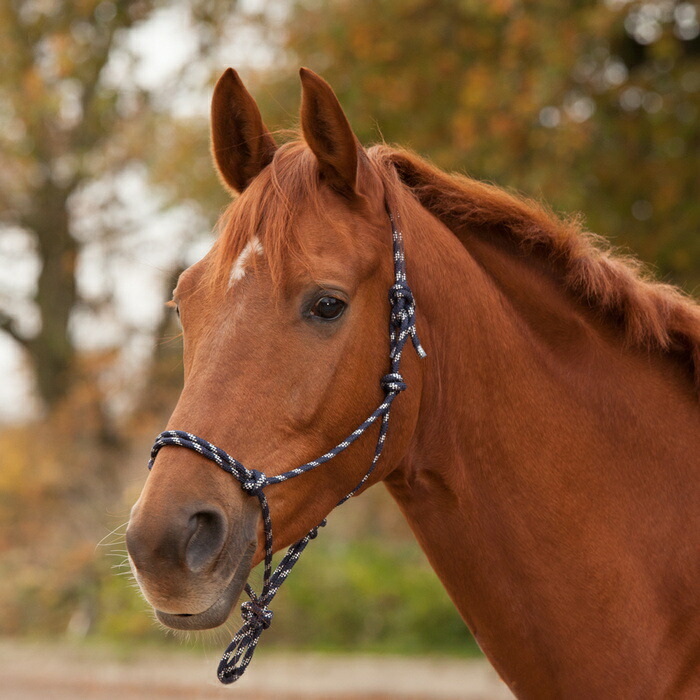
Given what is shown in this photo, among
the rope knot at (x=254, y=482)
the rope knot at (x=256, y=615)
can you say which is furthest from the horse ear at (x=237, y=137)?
the rope knot at (x=256, y=615)

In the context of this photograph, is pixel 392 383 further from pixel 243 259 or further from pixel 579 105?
pixel 579 105

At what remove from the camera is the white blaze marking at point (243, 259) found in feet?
7.21

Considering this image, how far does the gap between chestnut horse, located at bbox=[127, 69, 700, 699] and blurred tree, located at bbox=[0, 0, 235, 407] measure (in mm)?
8223

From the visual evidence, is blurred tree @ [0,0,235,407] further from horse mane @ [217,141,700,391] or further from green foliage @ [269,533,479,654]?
horse mane @ [217,141,700,391]

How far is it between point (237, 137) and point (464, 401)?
3.54 ft

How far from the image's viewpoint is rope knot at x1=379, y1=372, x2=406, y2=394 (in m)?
2.21

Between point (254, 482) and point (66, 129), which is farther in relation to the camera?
point (66, 129)

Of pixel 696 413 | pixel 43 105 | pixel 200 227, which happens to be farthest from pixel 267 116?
pixel 696 413

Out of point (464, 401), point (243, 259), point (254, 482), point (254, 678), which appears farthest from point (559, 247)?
point (254, 678)

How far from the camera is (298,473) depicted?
6.95ft

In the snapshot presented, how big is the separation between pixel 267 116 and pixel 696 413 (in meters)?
7.93

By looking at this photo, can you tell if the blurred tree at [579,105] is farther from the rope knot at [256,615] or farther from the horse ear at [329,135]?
the rope knot at [256,615]

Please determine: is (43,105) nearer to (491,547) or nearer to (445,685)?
(445,685)

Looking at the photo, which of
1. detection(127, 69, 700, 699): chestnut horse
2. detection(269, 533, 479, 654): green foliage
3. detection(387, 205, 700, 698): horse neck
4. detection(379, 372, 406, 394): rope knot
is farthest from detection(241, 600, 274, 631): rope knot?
detection(269, 533, 479, 654): green foliage
